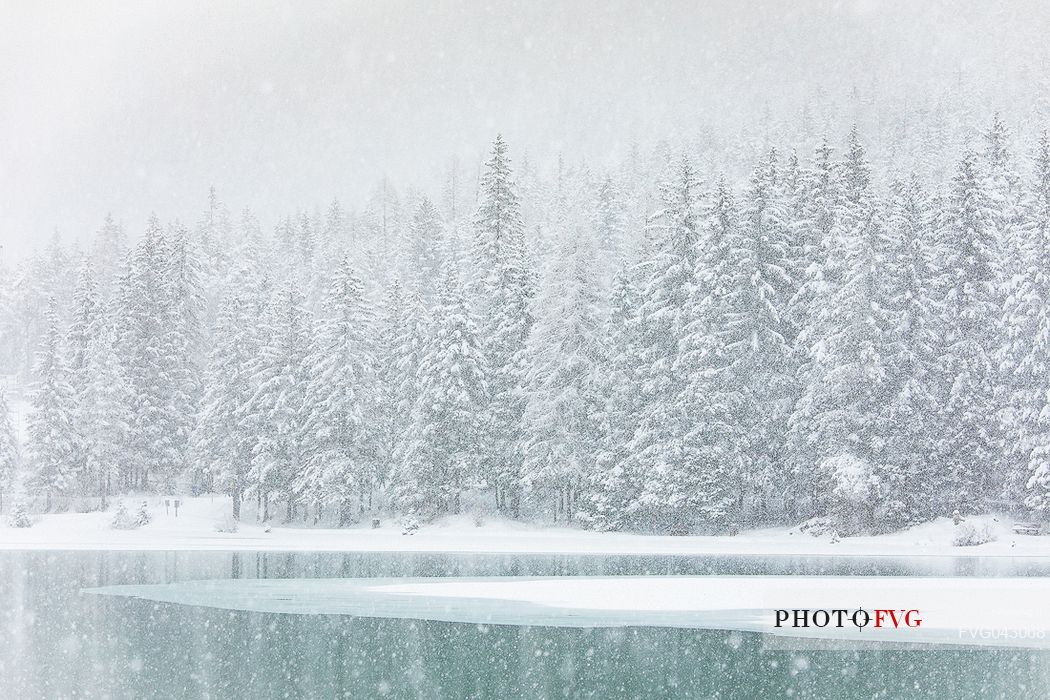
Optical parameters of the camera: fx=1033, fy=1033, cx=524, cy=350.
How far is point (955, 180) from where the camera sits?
4516 centimetres

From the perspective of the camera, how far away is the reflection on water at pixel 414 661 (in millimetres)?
15688

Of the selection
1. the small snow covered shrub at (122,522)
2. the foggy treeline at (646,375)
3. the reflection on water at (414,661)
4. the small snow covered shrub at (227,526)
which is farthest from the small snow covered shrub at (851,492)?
the small snow covered shrub at (122,522)

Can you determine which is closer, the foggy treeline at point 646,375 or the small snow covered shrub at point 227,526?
the foggy treeline at point 646,375

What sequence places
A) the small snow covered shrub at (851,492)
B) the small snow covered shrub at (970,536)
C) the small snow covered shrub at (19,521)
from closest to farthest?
the small snow covered shrub at (970,536) → the small snow covered shrub at (851,492) → the small snow covered shrub at (19,521)

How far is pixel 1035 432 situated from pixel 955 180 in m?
11.5

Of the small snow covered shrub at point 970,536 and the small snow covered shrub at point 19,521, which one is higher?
the small snow covered shrub at point 19,521

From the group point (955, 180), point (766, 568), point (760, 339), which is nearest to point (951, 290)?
point (955, 180)

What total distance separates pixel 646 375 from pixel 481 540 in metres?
10.7

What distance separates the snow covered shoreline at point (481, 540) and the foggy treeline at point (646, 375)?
149 centimetres

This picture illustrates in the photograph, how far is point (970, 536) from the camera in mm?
39875

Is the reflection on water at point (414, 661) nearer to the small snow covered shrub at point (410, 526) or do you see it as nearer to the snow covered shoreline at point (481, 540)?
the snow covered shoreline at point (481, 540)

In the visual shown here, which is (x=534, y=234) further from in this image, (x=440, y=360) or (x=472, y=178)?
(x=472, y=178)

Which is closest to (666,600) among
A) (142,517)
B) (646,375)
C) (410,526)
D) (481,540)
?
(481,540)

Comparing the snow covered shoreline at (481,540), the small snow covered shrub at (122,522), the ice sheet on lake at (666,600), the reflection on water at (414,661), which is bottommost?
the snow covered shoreline at (481,540)
